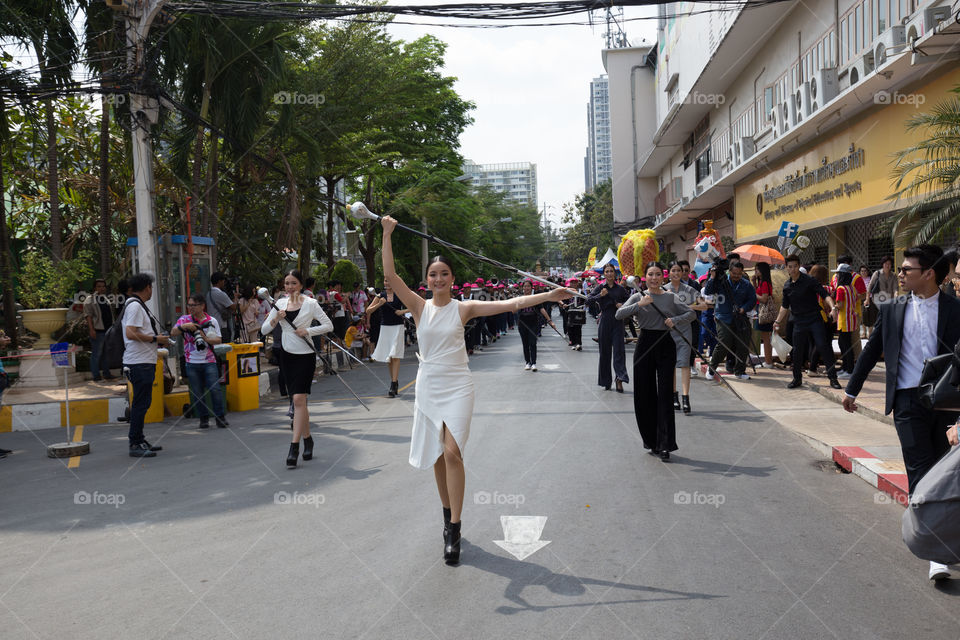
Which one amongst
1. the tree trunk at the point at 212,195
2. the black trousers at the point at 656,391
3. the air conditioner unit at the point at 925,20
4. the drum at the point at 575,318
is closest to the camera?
the black trousers at the point at 656,391

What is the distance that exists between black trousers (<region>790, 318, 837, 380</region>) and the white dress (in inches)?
305

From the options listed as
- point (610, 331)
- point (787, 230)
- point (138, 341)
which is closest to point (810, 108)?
point (787, 230)

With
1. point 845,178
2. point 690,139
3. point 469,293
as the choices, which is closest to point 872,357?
point 845,178

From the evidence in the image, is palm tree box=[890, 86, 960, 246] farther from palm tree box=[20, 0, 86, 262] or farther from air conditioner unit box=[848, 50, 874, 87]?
palm tree box=[20, 0, 86, 262]

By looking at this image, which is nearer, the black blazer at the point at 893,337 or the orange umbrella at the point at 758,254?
the black blazer at the point at 893,337

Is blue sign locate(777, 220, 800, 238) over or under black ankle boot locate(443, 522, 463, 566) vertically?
over

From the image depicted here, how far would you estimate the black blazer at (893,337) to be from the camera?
4.43 metres

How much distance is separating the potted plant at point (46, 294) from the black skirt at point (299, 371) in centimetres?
867

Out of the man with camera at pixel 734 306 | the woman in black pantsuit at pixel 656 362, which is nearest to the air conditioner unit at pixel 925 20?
the man with camera at pixel 734 306

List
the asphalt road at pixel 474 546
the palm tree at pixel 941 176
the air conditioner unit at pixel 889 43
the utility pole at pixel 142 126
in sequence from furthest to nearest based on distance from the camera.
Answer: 1. the air conditioner unit at pixel 889 43
2. the utility pole at pixel 142 126
3. the palm tree at pixel 941 176
4. the asphalt road at pixel 474 546

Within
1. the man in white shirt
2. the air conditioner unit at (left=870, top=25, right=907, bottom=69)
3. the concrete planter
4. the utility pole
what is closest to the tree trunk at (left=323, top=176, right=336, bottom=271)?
the concrete planter

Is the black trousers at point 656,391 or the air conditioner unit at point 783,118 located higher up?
the air conditioner unit at point 783,118

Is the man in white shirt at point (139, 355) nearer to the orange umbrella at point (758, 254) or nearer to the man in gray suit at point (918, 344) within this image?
the man in gray suit at point (918, 344)

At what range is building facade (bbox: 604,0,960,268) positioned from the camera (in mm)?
13664
